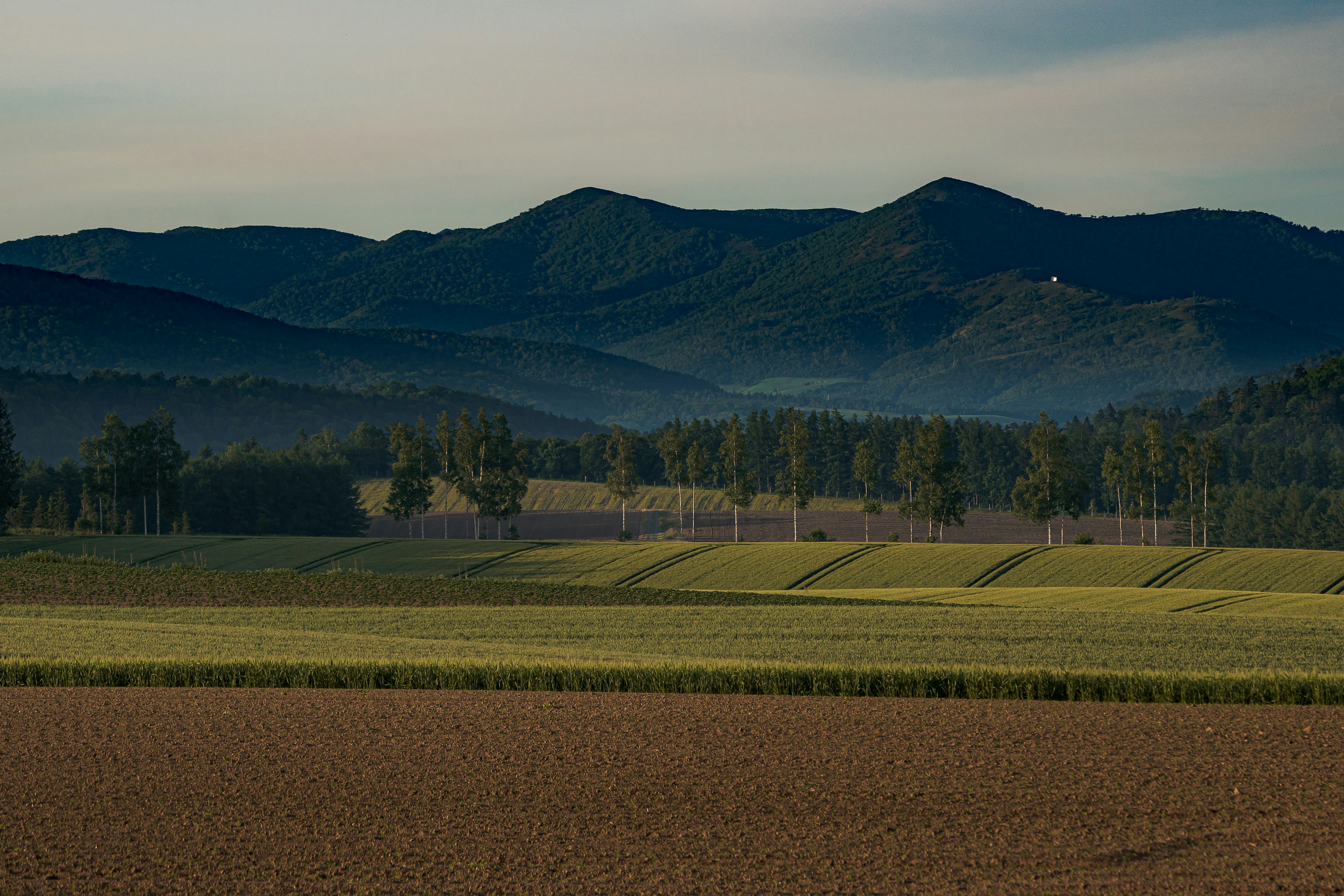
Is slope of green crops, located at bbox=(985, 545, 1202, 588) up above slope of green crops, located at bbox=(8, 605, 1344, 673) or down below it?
below

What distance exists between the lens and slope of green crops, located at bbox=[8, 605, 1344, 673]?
34.3 meters

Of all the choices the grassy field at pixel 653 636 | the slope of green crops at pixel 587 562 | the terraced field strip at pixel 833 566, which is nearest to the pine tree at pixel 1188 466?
the terraced field strip at pixel 833 566

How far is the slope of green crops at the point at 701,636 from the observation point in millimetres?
34281

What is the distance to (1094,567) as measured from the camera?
80.2 meters

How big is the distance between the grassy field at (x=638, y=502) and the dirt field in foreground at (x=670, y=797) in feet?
486

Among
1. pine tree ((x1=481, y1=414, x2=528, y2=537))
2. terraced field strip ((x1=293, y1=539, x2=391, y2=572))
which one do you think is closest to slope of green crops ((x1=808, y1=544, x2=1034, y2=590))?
terraced field strip ((x1=293, y1=539, x2=391, y2=572))

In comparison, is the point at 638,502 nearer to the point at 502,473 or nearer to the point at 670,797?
the point at 502,473

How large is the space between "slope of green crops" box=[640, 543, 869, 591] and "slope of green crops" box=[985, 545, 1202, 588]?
12.9 meters

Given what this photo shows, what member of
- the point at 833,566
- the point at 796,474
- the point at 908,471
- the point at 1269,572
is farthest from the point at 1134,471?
the point at 833,566

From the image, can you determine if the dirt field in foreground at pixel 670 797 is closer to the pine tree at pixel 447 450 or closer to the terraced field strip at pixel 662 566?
the terraced field strip at pixel 662 566

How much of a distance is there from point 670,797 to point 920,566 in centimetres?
6642

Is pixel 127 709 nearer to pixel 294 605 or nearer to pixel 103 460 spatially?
pixel 294 605

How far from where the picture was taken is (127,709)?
27750 mm

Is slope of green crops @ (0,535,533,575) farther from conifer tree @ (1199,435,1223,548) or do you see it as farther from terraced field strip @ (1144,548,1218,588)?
conifer tree @ (1199,435,1223,548)
